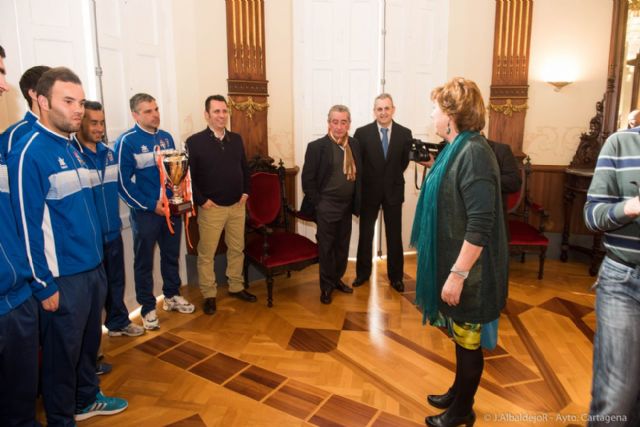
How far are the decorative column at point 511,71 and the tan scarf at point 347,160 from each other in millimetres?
2118

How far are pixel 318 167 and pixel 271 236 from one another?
0.83 m

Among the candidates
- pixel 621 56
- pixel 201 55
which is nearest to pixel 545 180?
pixel 621 56

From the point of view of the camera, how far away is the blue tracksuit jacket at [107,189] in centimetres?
279

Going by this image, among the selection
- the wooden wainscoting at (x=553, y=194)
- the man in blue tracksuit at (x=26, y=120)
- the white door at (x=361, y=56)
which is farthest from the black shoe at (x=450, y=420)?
the wooden wainscoting at (x=553, y=194)

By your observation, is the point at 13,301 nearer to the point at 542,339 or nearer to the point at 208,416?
the point at 208,416

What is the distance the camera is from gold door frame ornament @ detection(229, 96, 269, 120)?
429cm

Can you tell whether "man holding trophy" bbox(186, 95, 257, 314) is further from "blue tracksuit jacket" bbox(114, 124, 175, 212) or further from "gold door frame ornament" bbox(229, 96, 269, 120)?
Result: "gold door frame ornament" bbox(229, 96, 269, 120)

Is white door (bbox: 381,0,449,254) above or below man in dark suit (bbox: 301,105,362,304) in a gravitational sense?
above

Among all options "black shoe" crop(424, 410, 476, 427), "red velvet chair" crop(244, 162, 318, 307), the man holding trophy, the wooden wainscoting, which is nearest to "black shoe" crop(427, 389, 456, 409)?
"black shoe" crop(424, 410, 476, 427)

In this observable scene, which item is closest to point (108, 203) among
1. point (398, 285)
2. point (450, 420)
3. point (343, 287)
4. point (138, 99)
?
point (138, 99)

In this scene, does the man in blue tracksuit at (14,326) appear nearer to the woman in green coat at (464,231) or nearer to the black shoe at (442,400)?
the woman in green coat at (464,231)

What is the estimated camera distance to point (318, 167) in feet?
12.5

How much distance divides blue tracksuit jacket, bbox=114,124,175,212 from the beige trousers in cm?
46

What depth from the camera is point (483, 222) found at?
1.80 metres
